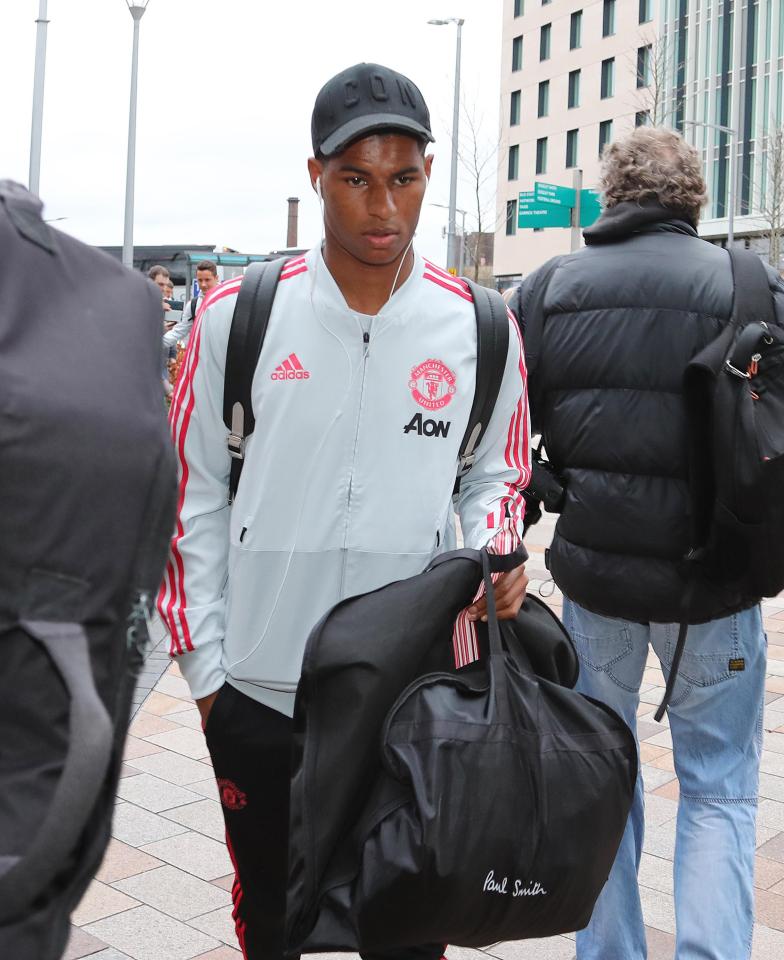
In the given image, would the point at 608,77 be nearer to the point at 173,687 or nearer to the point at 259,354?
the point at 173,687

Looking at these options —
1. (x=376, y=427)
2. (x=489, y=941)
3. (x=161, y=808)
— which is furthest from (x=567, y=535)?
(x=161, y=808)

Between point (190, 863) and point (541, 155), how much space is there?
58.4 m

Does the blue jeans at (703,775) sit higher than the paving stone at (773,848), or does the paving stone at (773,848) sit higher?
the blue jeans at (703,775)

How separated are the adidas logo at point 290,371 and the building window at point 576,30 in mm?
58141

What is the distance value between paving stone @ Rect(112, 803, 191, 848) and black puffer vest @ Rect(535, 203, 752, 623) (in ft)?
5.88

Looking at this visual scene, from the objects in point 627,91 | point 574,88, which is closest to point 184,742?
point 627,91

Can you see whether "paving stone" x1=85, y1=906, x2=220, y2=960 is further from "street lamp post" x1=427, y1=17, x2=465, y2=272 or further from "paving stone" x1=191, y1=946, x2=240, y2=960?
"street lamp post" x1=427, y1=17, x2=465, y2=272

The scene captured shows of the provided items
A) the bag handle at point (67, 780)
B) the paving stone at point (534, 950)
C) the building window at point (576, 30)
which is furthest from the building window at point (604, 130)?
the bag handle at point (67, 780)

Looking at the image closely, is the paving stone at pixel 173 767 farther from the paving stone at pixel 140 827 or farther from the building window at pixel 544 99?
the building window at pixel 544 99

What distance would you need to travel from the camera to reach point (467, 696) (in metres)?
2.19

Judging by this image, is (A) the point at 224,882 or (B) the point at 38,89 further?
(B) the point at 38,89

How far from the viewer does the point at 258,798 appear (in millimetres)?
2434

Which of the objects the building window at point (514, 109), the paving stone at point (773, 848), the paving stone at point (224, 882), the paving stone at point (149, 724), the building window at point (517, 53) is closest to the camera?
the paving stone at point (224, 882)

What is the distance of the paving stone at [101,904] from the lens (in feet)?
11.5
